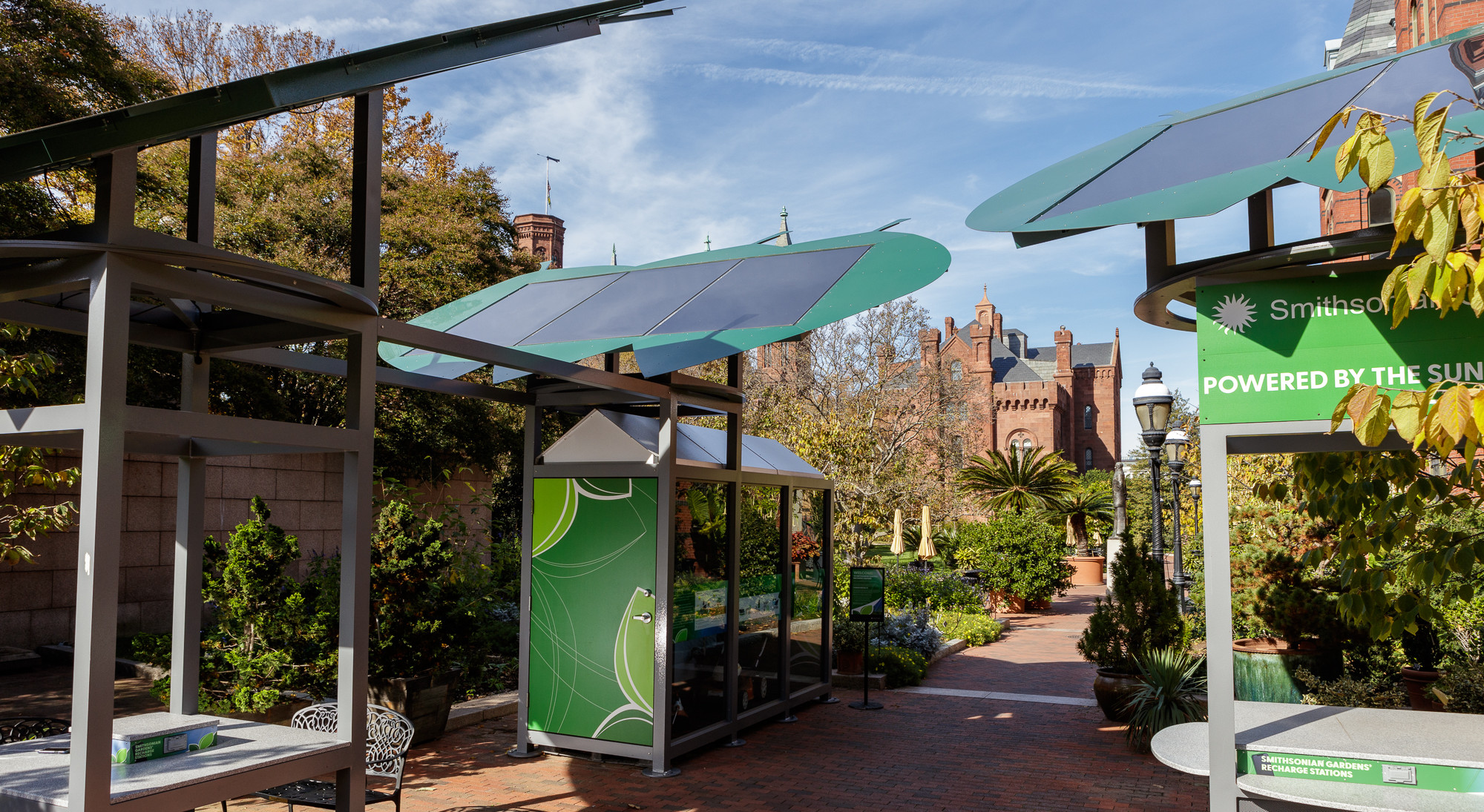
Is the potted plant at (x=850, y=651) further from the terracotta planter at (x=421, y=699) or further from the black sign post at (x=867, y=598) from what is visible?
the terracotta planter at (x=421, y=699)

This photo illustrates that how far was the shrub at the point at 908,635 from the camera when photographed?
13328mm

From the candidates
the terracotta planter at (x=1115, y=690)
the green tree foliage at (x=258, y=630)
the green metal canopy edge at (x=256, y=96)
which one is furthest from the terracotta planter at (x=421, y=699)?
the terracotta planter at (x=1115, y=690)

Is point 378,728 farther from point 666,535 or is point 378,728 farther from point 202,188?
point 202,188

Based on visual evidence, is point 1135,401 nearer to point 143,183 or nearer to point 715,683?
point 715,683

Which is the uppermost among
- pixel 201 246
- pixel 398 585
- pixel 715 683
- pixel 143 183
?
pixel 143 183

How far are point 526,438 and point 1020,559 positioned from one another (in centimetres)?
1566

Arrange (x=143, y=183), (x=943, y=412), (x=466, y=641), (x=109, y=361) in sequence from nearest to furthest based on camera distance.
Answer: (x=109, y=361) < (x=466, y=641) < (x=143, y=183) < (x=943, y=412)

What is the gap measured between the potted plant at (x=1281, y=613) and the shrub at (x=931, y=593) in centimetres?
892

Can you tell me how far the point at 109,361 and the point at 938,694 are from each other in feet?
32.1

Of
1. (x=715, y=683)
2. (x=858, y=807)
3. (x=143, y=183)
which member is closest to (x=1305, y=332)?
(x=858, y=807)

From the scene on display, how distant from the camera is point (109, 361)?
375 cm

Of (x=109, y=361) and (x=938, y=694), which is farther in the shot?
(x=938, y=694)

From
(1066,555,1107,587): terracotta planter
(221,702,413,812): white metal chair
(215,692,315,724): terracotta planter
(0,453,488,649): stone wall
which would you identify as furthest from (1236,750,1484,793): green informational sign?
(1066,555,1107,587): terracotta planter

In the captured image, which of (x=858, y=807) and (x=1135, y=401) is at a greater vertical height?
(x=1135, y=401)
